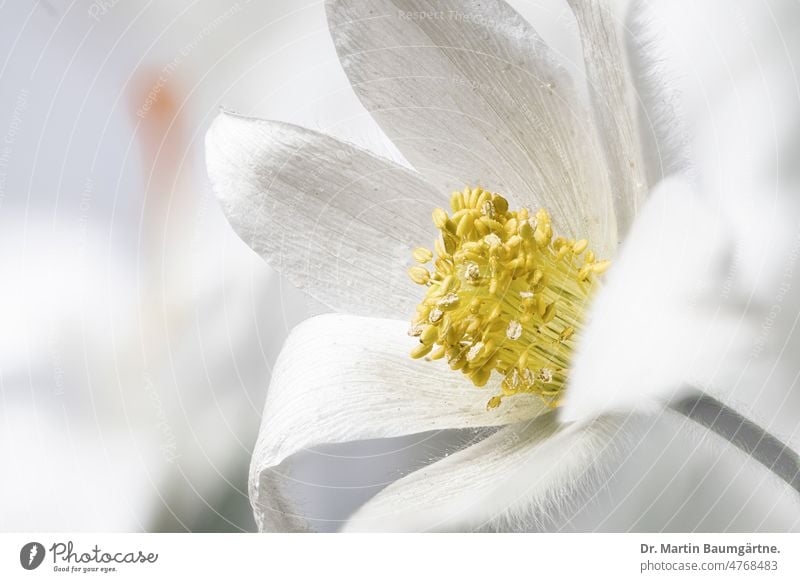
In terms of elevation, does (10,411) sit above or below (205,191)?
below

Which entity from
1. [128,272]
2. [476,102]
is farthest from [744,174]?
[128,272]

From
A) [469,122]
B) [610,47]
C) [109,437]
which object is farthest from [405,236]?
[109,437]

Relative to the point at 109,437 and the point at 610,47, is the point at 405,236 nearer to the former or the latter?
the point at 610,47

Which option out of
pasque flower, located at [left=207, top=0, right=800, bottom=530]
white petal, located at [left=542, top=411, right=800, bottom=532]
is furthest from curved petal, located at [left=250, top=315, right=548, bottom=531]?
white petal, located at [left=542, top=411, right=800, bottom=532]

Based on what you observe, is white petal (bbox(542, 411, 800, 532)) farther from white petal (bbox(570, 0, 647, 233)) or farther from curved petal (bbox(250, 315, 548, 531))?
white petal (bbox(570, 0, 647, 233))

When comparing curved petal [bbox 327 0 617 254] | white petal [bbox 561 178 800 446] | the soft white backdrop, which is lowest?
the soft white backdrop

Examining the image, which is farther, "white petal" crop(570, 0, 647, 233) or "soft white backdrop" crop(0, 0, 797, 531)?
"soft white backdrop" crop(0, 0, 797, 531)

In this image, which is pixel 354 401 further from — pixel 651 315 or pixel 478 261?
pixel 651 315

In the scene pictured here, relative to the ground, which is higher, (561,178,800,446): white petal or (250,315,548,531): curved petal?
(561,178,800,446): white petal
